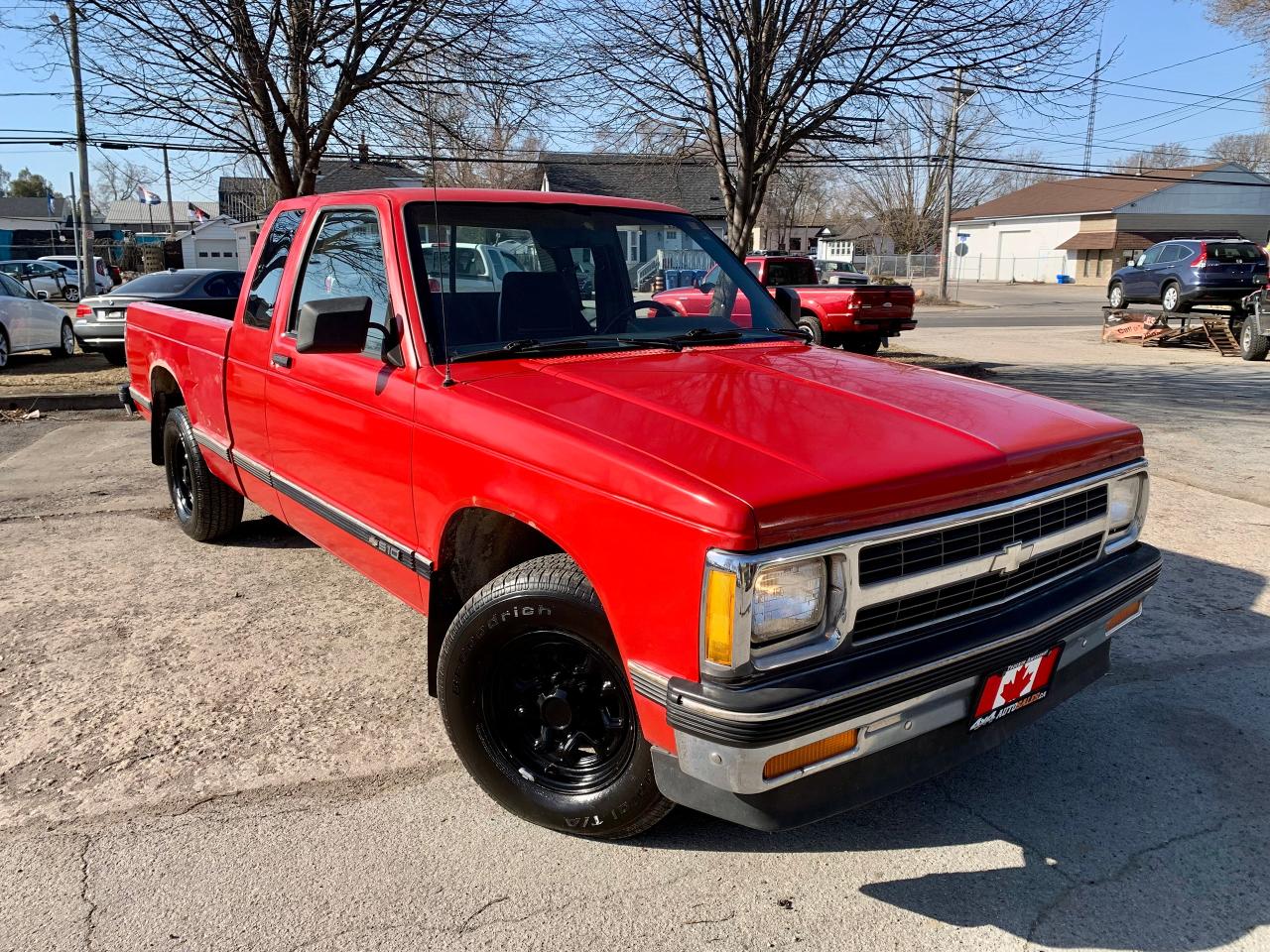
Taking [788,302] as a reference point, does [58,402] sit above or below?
below

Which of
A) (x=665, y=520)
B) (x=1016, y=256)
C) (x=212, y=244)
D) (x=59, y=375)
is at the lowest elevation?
(x=59, y=375)

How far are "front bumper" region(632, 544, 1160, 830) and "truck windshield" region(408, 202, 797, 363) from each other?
1575 mm

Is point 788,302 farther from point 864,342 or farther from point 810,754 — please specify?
point 864,342

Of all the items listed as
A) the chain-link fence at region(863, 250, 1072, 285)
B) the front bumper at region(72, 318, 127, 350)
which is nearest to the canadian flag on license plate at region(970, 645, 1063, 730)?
the front bumper at region(72, 318, 127, 350)

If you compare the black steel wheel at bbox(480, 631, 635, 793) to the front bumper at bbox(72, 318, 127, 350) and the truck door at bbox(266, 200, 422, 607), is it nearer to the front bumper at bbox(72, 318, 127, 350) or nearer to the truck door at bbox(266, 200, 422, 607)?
the truck door at bbox(266, 200, 422, 607)

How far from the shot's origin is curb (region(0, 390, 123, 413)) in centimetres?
1082

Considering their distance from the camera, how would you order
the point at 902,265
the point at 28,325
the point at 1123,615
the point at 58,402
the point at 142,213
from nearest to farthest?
the point at 1123,615 → the point at 58,402 → the point at 28,325 → the point at 902,265 → the point at 142,213

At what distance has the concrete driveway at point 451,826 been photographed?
8.21ft

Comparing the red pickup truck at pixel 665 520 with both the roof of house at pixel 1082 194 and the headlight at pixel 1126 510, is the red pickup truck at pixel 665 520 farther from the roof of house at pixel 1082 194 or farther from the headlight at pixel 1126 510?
the roof of house at pixel 1082 194

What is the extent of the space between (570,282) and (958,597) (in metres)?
2.01

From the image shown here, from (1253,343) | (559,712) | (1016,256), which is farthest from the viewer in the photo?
(1016,256)

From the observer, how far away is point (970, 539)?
2.49 m

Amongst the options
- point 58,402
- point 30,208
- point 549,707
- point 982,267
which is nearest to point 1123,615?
point 549,707

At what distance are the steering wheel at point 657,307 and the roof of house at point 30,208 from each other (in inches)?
3286
